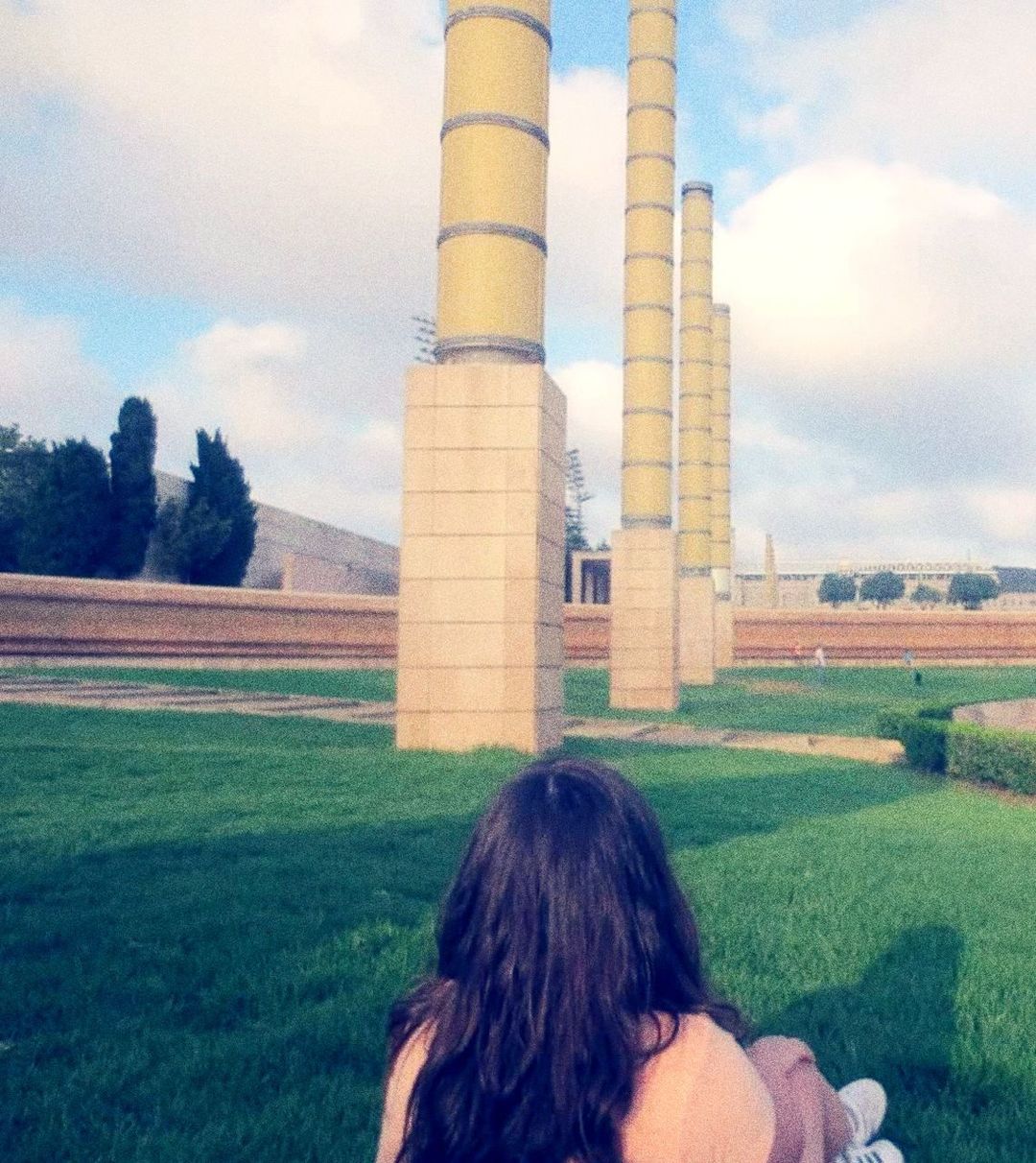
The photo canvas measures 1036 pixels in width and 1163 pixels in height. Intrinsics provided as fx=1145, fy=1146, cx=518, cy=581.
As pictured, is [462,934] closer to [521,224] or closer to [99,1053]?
[99,1053]

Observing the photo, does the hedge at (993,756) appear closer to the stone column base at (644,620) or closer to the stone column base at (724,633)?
the stone column base at (644,620)

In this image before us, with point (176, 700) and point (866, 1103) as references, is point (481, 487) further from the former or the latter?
point (866, 1103)

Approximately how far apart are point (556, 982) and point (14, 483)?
36.5m

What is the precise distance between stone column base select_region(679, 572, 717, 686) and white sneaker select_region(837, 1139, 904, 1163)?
82.6 feet

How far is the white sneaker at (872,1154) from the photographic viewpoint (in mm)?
2080

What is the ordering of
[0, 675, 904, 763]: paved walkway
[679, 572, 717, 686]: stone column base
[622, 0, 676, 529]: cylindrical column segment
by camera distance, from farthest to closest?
[679, 572, 717, 686]: stone column base, [622, 0, 676, 529]: cylindrical column segment, [0, 675, 904, 763]: paved walkway

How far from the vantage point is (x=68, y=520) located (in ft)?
96.1

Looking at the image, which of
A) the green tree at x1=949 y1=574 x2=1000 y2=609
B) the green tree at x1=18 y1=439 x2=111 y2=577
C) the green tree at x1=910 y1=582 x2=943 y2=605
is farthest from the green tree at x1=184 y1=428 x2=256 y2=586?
the green tree at x1=910 y1=582 x2=943 y2=605

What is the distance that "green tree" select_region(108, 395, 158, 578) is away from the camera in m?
30.3

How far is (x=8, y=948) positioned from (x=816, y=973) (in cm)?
288

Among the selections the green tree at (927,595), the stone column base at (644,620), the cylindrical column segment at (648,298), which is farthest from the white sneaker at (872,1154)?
the green tree at (927,595)

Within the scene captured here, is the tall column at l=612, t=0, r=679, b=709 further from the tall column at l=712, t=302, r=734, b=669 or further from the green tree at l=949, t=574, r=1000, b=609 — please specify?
the green tree at l=949, t=574, r=1000, b=609

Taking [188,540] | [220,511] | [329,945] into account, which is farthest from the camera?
[220,511]

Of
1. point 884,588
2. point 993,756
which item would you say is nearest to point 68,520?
point 993,756
